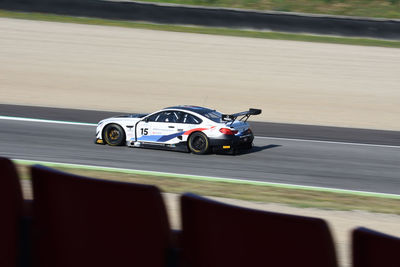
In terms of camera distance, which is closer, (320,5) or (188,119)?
(188,119)

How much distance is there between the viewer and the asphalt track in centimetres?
1106

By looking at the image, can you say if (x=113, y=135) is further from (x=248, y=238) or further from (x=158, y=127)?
(x=248, y=238)

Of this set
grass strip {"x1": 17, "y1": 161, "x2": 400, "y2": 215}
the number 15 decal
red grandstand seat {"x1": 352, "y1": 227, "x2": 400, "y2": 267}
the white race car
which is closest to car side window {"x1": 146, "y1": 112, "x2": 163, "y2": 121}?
the white race car

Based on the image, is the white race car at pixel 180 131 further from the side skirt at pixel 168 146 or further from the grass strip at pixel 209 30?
the grass strip at pixel 209 30

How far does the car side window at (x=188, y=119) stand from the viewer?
12.8 m

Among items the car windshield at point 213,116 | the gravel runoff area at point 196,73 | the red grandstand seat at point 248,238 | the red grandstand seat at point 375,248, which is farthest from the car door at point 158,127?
the red grandstand seat at point 375,248

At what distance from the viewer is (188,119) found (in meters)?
12.9

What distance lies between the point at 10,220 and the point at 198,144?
385 inches

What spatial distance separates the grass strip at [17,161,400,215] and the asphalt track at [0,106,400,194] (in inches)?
41.3

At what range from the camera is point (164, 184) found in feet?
30.8

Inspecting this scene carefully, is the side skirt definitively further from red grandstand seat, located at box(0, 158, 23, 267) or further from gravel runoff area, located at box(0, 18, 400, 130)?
red grandstand seat, located at box(0, 158, 23, 267)

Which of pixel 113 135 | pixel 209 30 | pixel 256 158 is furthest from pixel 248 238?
pixel 209 30

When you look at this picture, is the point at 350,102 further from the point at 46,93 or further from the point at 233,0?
the point at 233,0

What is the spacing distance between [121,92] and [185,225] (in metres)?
17.9
